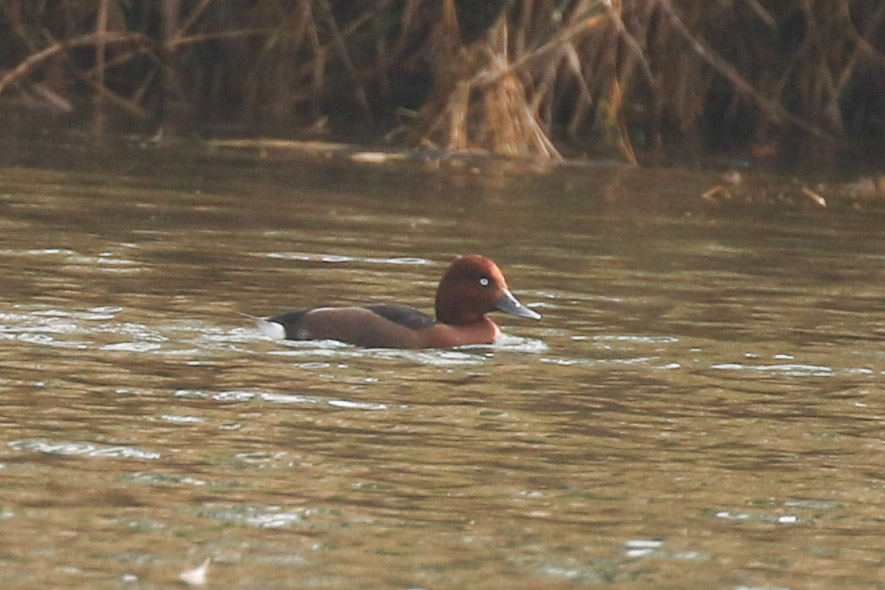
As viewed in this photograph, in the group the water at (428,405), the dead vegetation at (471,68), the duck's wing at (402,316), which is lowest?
the water at (428,405)

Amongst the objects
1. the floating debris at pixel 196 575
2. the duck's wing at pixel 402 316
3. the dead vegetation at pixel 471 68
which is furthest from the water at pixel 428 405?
the dead vegetation at pixel 471 68

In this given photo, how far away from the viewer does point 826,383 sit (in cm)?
919

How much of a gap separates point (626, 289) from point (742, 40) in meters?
9.78

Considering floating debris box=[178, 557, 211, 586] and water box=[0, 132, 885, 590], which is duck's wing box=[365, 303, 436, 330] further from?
floating debris box=[178, 557, 211, 586]

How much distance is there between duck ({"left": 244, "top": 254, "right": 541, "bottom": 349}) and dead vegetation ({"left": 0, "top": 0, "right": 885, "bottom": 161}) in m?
8.17

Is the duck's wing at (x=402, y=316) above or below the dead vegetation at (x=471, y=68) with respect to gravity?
below

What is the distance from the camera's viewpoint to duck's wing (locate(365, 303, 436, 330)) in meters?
9.55

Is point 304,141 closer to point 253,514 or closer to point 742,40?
point 742,40

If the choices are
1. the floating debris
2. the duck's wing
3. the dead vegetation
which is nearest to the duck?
the duck's wing

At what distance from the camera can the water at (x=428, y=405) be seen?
19.9 feet

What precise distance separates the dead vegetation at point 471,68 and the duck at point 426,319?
8.17m

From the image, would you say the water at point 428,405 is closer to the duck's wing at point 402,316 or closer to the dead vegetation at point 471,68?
the duck's wing at point 402,316

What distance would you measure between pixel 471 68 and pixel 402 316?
29.2 ft

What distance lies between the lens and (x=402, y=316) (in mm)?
9547
